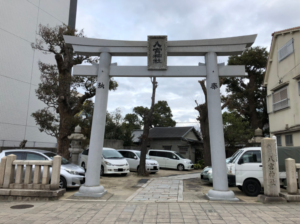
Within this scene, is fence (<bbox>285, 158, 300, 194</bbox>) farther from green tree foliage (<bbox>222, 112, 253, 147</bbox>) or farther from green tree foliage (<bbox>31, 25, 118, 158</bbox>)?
green tree foliage (<bbox>222, 112, 253, 147</bbox>)

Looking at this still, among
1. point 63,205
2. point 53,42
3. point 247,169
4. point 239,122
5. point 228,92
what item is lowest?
point 63,205

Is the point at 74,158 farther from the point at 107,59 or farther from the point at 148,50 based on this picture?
the point at 148,50

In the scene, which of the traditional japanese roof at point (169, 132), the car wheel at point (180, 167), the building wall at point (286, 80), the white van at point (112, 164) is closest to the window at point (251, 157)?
the building wall at point (286, 80)

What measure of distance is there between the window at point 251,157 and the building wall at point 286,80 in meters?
5.82

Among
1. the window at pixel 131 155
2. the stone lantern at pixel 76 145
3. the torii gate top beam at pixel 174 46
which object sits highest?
the torii gate top beam at pixel 174 46

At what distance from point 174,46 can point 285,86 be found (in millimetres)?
10223

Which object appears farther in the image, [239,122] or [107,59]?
[239,122]

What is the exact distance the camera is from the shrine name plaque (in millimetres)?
7910

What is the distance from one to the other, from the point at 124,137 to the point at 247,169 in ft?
57.9

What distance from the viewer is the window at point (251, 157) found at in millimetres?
8633

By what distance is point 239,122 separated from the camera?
23719 millimetres

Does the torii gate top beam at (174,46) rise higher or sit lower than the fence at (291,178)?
higher

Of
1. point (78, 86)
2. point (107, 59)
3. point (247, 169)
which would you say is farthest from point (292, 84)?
point (78, 86)

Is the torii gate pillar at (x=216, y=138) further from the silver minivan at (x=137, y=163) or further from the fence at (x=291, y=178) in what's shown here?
the silver minivan at (x=137, y=163)
